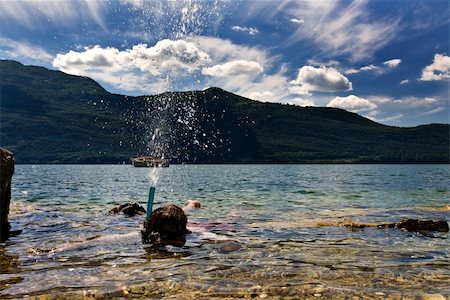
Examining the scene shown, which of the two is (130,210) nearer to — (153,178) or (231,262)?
(153,178)

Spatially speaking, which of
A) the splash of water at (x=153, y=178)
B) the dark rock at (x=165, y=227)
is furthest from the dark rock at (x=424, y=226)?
the splash of water at (x=153, y=178)

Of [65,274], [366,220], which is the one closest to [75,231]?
[65,274]

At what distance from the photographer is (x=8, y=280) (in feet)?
31.8

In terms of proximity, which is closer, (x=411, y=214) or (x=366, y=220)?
(x=366, y=220)

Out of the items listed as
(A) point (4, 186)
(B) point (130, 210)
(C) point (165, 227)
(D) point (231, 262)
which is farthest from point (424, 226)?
(A) point (4, 186)

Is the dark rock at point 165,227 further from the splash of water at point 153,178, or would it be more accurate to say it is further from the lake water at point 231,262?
the splash of water at point 153,178

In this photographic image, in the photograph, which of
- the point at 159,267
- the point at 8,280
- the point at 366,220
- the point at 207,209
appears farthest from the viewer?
the point at 207,209

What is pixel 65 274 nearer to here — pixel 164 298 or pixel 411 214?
pixel 164 298

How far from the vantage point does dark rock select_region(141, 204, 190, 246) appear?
15.2 meters

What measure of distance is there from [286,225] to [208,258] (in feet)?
27.3

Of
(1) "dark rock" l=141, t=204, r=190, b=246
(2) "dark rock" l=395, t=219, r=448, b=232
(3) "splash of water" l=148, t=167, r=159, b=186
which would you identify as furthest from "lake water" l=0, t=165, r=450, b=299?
(3) "splash of water" l=148, t=167, r=159, b=186

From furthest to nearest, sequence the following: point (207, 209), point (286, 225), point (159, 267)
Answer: point (207, 209)
point (286, 225)
point (159, 267)

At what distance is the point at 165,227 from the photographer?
1562cm

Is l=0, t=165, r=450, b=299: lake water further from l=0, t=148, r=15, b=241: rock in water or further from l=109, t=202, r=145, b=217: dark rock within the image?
l=109, t=202, r=145, b=217: dark rock
